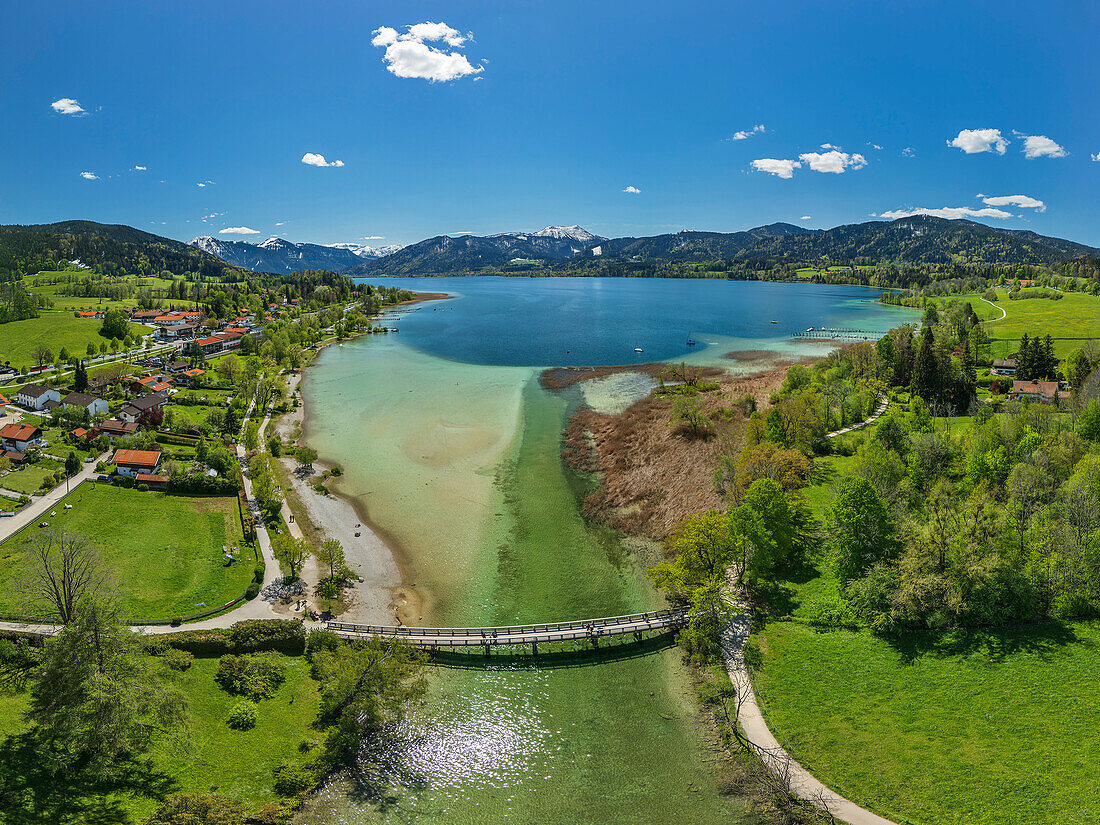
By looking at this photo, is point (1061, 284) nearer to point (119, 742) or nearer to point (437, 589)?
point (437, 589)

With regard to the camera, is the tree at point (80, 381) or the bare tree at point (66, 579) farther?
the tree at point (80, 381)

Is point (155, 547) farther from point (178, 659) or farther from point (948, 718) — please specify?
point (948, 718)

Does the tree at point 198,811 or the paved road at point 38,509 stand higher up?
the paved road at point 38,509

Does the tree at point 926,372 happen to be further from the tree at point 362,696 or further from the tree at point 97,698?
the tree at point 97,698

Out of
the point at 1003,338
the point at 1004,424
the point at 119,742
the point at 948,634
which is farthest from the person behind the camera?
the point at 1003,338

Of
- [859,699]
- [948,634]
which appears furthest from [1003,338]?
[859,699]

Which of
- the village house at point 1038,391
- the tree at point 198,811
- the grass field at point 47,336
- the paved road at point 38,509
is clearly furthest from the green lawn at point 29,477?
the village house at point 1038,391

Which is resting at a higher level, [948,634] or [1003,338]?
[1003,338]
